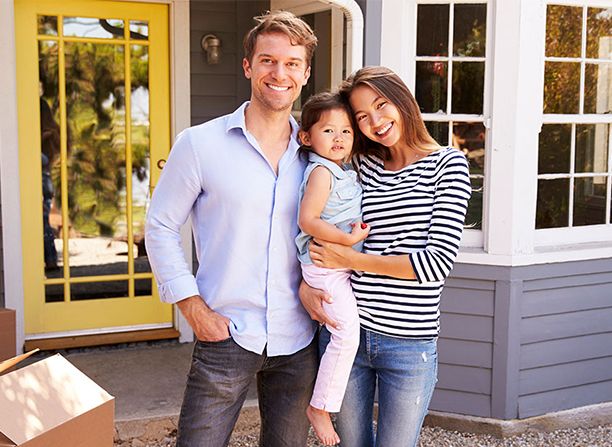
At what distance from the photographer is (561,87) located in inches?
156

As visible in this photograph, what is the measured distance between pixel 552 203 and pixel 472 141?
0.56m

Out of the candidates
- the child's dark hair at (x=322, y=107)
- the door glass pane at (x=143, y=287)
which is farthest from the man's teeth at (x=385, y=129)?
the door glass pane at (x=143, y=287)

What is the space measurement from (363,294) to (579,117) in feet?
7.84

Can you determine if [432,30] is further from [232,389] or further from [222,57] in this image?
[232,389]

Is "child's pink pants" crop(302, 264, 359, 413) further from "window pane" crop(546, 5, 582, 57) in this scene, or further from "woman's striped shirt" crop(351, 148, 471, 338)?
"window pane" crop(546, 5, 582, 57)

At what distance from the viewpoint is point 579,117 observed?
4.00 metres

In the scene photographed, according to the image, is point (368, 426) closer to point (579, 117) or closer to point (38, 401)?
point (38, 401)

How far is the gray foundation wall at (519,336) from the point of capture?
3891 mm

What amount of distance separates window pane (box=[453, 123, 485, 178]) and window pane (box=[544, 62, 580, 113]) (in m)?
0.38

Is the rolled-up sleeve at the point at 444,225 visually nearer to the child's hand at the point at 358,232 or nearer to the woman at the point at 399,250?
the woman at the point at 399,250

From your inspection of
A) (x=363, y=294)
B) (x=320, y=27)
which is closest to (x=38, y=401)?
(x=363, y=294)

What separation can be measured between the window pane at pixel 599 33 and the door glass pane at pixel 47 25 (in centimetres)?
301

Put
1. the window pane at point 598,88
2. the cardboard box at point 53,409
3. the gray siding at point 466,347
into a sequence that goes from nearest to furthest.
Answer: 1. the cardboard box at point 53,409
2. the gray siding at point 466,347
3. the window pane at point 598,88

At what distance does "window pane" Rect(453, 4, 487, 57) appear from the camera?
3799 millimetres
